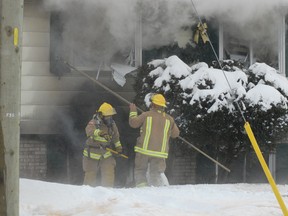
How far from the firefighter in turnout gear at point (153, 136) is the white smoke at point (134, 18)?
2184 millimetres

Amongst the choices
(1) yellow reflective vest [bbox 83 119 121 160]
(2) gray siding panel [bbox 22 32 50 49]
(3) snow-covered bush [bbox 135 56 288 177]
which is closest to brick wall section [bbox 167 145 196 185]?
(3) snow-covered bush [bbox 135 56 288 177]

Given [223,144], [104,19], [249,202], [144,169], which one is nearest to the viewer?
[249,202]

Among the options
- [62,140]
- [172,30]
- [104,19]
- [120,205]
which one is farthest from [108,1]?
[120,205]

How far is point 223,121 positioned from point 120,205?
361 cm

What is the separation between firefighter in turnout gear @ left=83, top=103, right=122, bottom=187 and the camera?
306 inches

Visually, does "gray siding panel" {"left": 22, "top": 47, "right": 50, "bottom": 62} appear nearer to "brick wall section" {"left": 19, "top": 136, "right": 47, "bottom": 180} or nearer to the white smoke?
the white smoke

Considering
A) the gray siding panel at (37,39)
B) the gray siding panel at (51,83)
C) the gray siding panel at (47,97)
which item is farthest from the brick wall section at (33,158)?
the gray siding panel at (37,39)

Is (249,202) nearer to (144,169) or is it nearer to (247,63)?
(144,169)

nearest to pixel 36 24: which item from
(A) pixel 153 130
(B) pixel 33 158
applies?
(B) pixel 33 158

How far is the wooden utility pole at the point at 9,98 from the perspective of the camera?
12.2ft

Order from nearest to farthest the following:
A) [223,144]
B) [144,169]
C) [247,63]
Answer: [144,169]
[223,144]
[247,63]

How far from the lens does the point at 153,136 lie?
24.3 feet

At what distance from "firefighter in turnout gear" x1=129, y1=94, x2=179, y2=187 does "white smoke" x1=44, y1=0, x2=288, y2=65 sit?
2184mm

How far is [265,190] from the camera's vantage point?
6.51 metres
